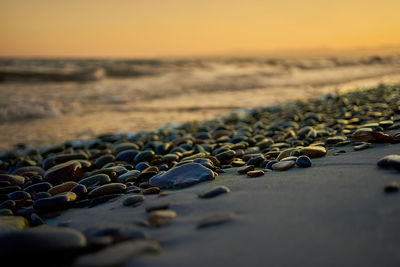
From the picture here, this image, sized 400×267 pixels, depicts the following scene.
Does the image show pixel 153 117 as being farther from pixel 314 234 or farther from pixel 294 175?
pixel 314 234

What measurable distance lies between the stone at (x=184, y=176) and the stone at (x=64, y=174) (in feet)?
2.71

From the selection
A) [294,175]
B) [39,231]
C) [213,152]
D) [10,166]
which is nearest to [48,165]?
[10,166]

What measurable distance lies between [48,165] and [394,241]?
2.94 metres

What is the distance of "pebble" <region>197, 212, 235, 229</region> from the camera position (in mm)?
1308

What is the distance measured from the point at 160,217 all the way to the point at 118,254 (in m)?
0.38

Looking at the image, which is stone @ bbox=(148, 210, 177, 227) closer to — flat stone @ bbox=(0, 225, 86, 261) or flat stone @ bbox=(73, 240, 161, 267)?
flat stone @ bbox=(73, 240, 161, 267)

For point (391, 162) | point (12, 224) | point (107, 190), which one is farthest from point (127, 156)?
point (391, 162)

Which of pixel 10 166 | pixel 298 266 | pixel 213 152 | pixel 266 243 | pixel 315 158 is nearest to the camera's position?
pixel 298 266

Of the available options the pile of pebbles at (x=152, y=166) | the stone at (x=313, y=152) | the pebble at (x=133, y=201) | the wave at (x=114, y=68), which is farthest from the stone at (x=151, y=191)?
the wave at (x=114, y=68)

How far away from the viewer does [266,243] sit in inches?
43.6

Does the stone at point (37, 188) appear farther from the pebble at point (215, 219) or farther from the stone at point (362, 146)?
the stone at point (362, 146)

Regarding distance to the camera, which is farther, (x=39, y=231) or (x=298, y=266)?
(x=39, y=231)

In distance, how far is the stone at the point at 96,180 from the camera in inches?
89.6

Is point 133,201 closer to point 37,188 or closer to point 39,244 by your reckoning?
point 39,244
